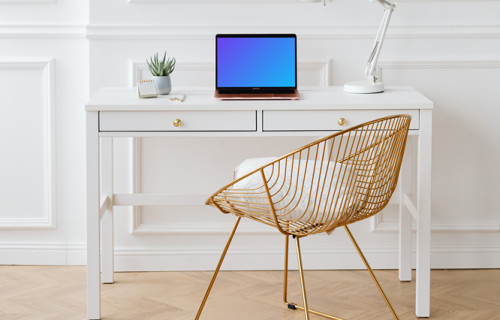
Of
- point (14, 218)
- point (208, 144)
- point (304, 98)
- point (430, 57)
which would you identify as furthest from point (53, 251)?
point (430, 57)

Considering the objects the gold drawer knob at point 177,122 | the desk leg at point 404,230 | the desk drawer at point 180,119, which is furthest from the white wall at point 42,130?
the desk leg at point 404,230

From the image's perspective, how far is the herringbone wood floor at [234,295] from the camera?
291cm

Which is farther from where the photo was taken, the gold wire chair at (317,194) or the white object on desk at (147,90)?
the white object on desk at (147,90)

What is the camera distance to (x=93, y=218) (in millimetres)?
2822

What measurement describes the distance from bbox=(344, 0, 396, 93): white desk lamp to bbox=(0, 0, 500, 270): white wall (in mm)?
236

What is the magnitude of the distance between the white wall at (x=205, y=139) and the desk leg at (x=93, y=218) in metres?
0.54

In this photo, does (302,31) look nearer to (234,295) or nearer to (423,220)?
(423,220)

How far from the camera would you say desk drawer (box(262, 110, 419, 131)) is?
A: 2.78m

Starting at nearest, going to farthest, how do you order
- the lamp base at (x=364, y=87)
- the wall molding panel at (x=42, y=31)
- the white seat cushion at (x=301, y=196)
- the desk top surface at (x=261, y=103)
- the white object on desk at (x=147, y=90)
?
the white seat cushion at (x=301, y=196), the desk top surface at (x=261, y=103), the white object on desk at (x=147, y=90), the lamp base at (x=364, y=87), the wall molding panel at (x=42, y=31)

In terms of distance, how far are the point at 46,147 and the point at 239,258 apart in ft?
3.14

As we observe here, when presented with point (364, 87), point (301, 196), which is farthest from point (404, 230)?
point (301, 196)

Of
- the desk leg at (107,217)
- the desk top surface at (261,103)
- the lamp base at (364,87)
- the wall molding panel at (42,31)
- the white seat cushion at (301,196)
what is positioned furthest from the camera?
A: the wall molding panel at (42,31)

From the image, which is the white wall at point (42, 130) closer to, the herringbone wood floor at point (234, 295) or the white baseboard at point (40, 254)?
the white baseboard at point (40, 254)

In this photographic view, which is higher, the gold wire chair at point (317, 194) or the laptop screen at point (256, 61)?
the laptop screen at point (256, 61)
